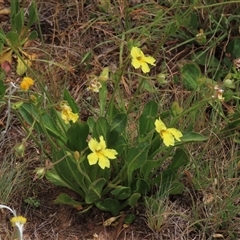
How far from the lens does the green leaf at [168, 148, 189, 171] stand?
1.86 meters

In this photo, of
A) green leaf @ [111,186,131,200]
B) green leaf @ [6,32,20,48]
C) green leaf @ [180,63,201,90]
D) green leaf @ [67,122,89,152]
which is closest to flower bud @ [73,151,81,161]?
green leaf @ [67,122,89,152]

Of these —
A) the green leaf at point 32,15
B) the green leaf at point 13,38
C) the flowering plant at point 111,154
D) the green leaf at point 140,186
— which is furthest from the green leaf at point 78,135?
the green leaf at point 32,15

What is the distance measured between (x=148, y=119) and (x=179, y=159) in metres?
0.17

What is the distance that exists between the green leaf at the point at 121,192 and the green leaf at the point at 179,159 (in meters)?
0.16

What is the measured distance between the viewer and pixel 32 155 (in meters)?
2.02

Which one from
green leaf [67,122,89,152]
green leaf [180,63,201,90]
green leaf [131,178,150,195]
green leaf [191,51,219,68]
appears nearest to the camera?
green leaf [67,122,89,152]

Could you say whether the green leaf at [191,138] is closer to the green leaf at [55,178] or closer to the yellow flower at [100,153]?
the yellow flower at [100,153]

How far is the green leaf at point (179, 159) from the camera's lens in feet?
6.10

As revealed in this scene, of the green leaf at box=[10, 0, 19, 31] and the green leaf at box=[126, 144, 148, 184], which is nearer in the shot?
the green leaf at box=[126, 144, 148, 184]

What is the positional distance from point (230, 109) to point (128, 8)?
23.0 inches

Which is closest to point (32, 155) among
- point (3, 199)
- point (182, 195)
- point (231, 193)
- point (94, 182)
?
point (3, 199)

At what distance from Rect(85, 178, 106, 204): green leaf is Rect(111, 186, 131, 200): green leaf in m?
0.04

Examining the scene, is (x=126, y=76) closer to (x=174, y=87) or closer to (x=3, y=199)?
(x=174, y=87)

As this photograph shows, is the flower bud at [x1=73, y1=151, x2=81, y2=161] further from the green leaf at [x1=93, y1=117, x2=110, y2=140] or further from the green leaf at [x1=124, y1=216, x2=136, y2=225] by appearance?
the green leaf at [x1=124, y1=216, x2=136, y2=225]
